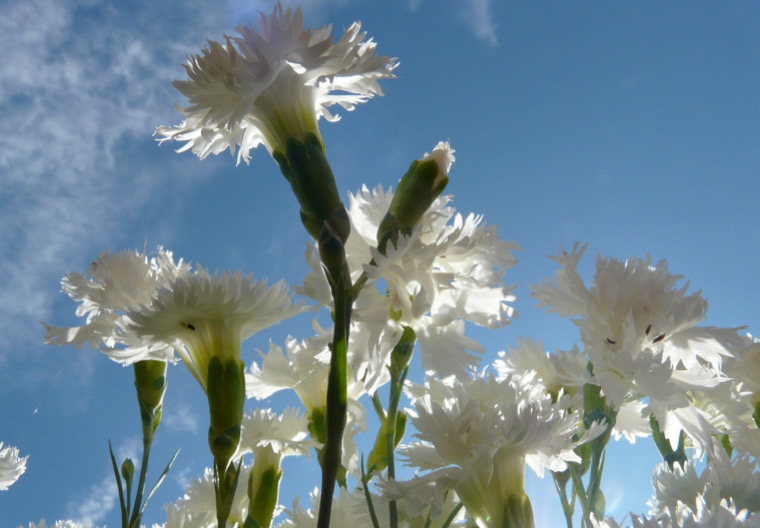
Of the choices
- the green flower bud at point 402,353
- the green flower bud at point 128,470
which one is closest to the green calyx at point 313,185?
the green flower bud at point 402,353

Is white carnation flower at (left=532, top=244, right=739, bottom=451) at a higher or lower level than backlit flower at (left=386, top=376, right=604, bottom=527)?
higher

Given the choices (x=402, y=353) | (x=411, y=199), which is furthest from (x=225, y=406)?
(x=411, y=199)

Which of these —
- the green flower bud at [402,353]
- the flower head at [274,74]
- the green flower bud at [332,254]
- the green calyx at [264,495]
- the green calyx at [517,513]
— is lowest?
the green calyx at [517,513]

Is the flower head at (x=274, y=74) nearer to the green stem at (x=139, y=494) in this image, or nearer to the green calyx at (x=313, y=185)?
the green calyx at (x=313, y=185)

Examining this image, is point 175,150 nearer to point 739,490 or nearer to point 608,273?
point 608,273

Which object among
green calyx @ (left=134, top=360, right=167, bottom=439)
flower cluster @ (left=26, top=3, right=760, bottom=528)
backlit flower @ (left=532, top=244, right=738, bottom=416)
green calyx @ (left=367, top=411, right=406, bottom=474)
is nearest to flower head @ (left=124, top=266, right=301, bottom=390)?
flower cluster @ (left=26, top=3, right=760, bottom=528)

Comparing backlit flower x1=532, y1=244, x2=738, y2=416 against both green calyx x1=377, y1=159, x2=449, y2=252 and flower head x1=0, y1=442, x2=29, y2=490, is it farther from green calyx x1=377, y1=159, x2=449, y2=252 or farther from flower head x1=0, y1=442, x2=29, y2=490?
flower head x1=0, y1=442, x2=29, y2=490

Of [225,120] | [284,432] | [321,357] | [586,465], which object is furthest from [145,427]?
[586,465]
